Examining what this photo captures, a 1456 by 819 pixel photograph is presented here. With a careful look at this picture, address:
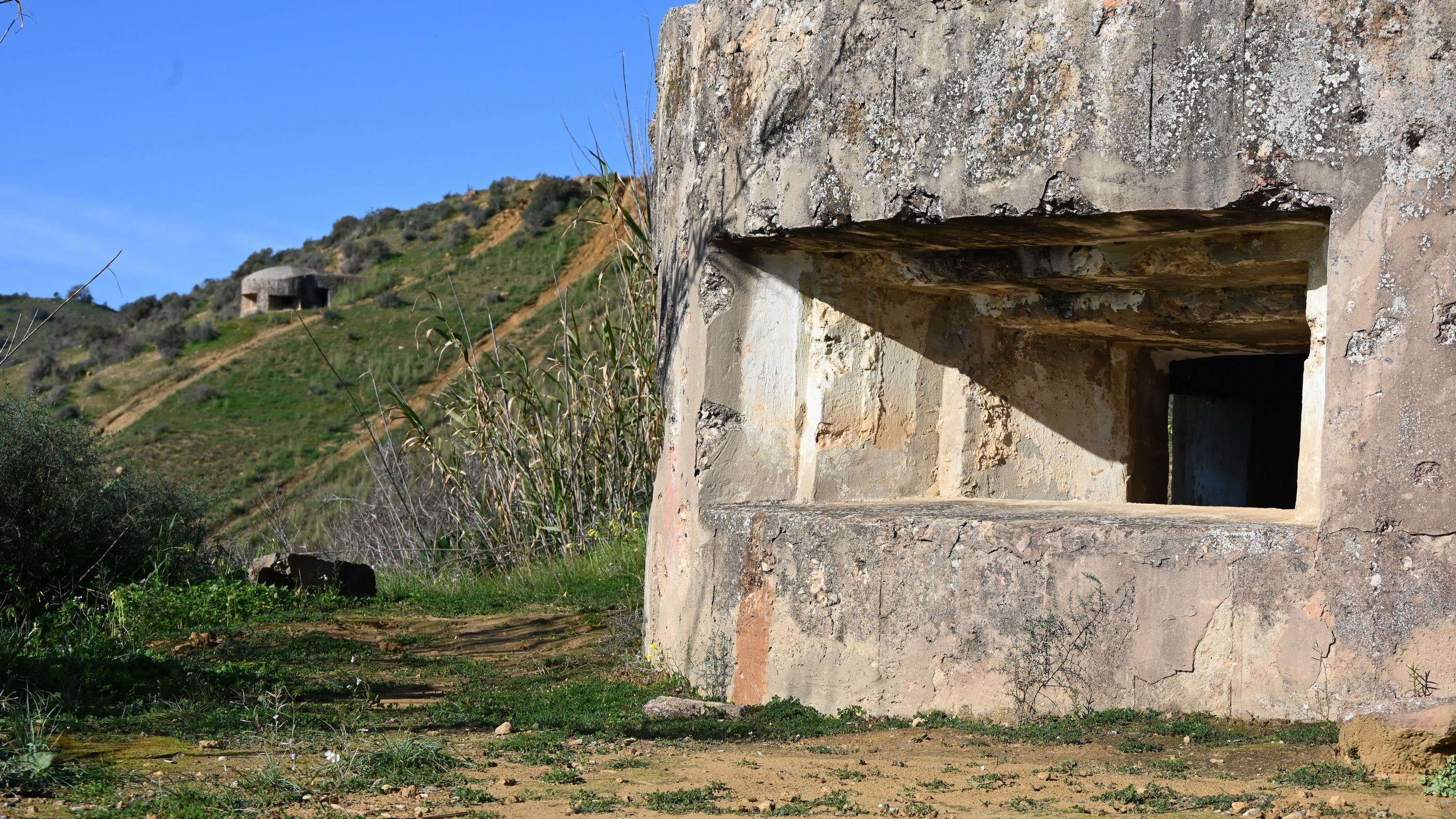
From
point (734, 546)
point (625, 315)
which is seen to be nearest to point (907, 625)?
point (734, 546)

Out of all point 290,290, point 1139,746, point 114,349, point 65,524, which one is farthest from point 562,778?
point 114,349

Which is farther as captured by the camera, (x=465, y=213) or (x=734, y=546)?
(x=465, y=213)

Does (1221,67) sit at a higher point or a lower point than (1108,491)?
higher

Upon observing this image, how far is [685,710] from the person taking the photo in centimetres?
434

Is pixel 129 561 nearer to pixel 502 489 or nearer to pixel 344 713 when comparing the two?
pixel 502 489

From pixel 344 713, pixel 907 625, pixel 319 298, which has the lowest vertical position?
pixel 344 713

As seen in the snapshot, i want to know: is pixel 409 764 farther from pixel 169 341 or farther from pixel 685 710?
pixel 169 341

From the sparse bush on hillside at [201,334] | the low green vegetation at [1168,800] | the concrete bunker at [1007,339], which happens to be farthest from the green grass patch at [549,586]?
the sparse bush on hillside at [201,334]

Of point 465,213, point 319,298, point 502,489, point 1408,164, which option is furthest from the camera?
point 465,213

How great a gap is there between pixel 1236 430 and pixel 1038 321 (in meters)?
4.17

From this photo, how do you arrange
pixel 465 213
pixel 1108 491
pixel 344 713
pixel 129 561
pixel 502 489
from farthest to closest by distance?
pixel 465 213
pixel 502 489
pixel 129 561
pixel 1108 491
pixel 344 713

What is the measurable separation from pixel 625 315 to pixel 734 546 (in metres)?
3.40

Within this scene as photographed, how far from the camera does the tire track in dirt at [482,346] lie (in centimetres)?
1923

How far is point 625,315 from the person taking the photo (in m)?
7.76
